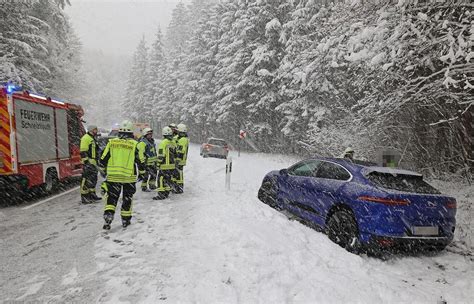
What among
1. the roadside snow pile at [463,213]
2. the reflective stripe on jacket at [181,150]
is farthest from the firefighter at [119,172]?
the roadside snow pile at [463,213]

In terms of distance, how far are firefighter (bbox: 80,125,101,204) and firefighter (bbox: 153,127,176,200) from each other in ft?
5.37

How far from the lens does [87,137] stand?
350 inches

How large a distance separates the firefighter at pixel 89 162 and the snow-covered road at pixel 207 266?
1.41 metres

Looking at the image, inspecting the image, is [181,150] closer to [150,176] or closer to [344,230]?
[150,176]

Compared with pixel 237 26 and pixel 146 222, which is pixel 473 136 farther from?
pixel 237 26

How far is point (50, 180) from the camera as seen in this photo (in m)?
10.3

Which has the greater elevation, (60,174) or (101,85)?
(101,85)

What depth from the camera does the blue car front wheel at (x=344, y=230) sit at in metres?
5.95

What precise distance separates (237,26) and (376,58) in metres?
21.8

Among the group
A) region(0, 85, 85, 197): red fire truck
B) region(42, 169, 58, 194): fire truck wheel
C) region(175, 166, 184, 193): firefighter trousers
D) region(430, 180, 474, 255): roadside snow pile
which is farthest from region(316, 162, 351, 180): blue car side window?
region(42, 169, 58, 194): fire truck wheel

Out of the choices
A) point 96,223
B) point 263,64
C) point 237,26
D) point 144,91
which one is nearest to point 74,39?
point 144,91

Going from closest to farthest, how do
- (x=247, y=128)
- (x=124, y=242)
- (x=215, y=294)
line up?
(x=215, y=294) → (x=124, y=242) → (x=247, y=128)

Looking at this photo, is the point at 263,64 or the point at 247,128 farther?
the point at 247,128

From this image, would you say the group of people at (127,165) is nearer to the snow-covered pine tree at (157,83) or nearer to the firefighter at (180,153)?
the firefighter at (180,153)
